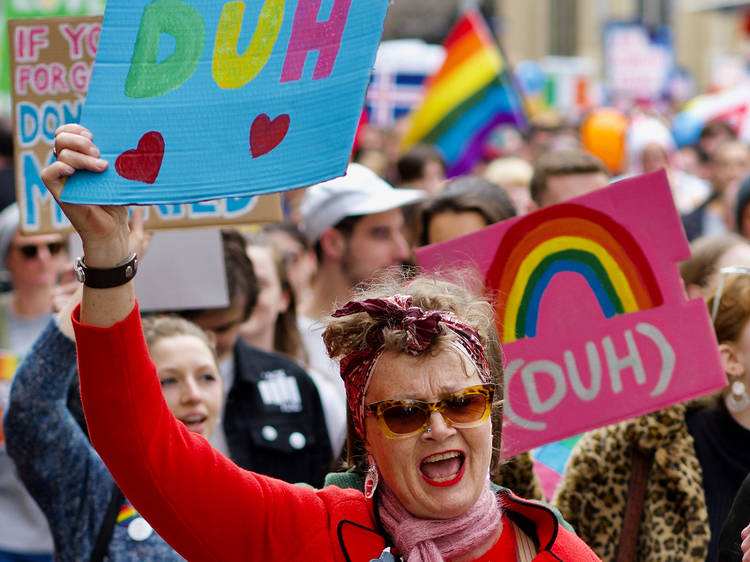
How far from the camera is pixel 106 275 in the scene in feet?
6.82

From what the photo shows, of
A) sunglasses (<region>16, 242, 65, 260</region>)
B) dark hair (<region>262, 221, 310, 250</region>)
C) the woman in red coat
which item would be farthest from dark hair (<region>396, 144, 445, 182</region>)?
the woman in red coat

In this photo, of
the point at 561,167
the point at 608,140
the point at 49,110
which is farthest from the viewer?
the point at 608,140

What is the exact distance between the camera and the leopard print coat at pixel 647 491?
3.27 m

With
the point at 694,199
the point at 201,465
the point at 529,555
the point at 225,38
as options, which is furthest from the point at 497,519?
the point at 694,199

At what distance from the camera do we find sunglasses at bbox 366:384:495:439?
228 centimetres

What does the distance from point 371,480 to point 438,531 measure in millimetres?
206

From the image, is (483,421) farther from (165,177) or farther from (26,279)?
(26,279)

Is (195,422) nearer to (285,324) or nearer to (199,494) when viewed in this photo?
(199,494)

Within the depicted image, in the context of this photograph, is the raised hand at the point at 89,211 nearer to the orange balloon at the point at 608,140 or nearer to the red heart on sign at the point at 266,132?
the red heart on sign at the point at 266,132

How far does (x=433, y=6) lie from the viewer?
35.1m

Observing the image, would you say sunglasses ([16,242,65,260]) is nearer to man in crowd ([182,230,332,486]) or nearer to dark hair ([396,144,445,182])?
man in crowd ([182,230,332,486])

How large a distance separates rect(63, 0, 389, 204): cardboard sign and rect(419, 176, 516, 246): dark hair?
255 centimetres

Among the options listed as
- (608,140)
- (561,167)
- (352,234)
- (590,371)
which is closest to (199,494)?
(590,371)

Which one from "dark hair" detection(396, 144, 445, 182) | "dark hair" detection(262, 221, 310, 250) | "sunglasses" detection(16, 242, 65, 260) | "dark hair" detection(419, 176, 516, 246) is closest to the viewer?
"dark hair" detection(419, 176, 516, 246)
